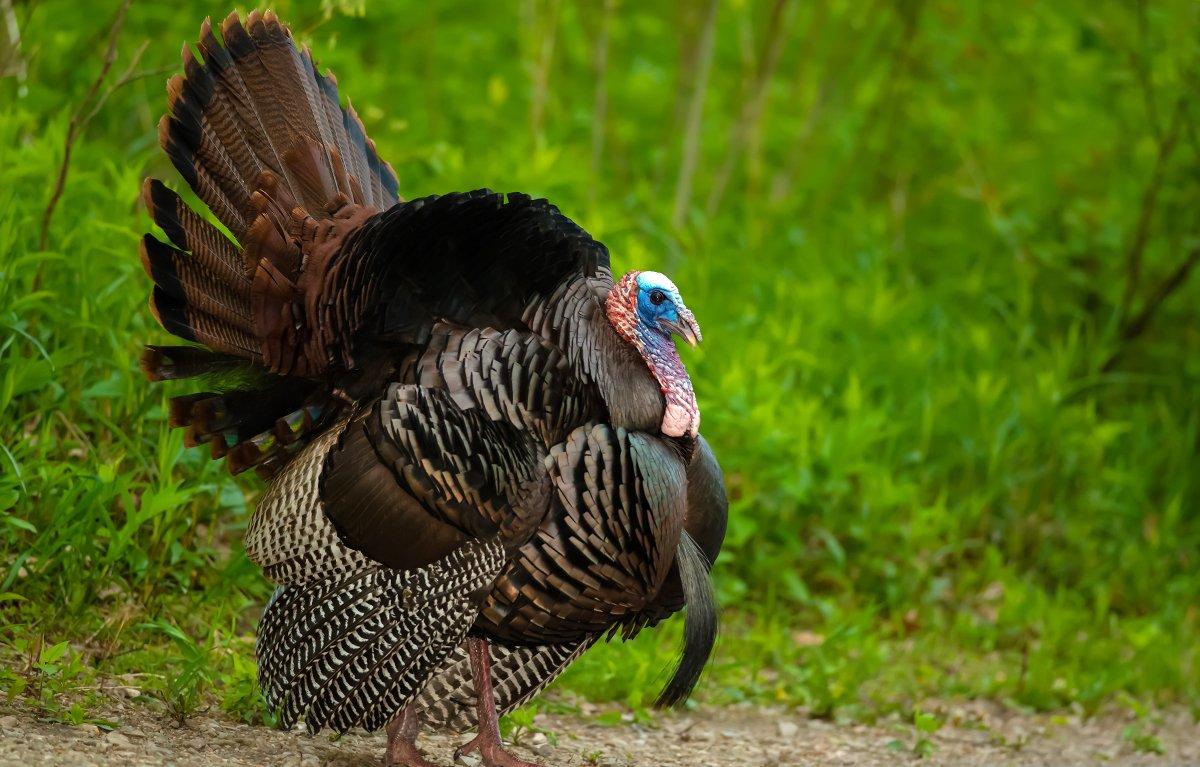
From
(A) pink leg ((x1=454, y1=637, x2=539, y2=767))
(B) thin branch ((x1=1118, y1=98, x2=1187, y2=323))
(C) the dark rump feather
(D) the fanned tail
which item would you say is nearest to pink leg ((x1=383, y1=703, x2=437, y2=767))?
(A) pink leg ((x1=454, y1=637, x2=539, y2=767))

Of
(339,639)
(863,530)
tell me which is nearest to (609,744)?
(339,639)

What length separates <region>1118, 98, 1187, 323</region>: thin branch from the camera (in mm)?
6750

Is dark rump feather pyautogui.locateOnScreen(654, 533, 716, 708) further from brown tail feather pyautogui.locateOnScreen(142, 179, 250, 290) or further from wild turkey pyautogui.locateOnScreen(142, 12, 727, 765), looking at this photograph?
brown tail feather pyautogui.locateOnScreen(142, 179, 250, 290)

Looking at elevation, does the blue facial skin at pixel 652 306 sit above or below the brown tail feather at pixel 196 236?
below

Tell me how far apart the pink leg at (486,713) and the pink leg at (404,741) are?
0.16 m

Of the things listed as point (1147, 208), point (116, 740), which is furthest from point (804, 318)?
point (116, 740)

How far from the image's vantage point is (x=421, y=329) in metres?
3.56

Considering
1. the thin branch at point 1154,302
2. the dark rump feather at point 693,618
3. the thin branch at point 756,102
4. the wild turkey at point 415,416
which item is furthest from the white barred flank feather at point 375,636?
the thin branch at point 1154,302

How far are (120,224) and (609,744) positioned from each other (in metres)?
2.48

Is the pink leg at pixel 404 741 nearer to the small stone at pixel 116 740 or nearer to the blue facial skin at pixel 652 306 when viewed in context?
the small stone at pixel 116 740

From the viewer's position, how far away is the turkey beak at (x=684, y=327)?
11.7 feet

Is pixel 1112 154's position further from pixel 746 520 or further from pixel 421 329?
pixel 421 329

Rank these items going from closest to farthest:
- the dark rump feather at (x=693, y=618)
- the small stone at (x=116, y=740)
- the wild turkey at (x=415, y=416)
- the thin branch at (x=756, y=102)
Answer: the small stone at (x=116, y=740) → the wild turkey at (x=415, y=416) → the dark rump feather at (x=693, y=618) → the thin branch at (x=756, y=102)

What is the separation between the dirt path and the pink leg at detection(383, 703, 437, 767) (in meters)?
0.07
